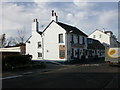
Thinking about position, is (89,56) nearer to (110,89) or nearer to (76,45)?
(76,45)

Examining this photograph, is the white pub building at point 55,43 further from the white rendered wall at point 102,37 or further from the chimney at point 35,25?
the white rendered wall at point 102,37

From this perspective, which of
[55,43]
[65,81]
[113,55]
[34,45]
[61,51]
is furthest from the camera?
[34,45]

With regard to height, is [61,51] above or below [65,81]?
above

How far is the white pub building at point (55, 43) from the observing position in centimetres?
2986

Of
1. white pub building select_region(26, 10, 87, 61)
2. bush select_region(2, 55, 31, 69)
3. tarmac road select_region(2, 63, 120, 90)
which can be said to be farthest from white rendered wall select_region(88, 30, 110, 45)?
tarmac road select_region(2, 63, 120, 90)

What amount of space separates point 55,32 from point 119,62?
13.4m

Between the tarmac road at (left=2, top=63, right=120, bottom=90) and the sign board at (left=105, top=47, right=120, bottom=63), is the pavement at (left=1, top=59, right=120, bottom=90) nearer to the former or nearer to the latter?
the tarmac road at (left=2, top=63, right=120, bottom=90)

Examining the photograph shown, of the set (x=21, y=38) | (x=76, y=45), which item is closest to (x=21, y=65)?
(x=76, y=45)

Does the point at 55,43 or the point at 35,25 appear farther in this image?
the point at 35,25

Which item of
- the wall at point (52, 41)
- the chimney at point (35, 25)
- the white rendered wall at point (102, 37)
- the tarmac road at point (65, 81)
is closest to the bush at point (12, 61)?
the tarmac road at point (65, 81)

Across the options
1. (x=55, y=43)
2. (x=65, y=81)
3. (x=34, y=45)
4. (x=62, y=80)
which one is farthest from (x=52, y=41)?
(x=65, y=81)

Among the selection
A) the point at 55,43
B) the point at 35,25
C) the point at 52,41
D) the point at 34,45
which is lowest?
the point at 34,45

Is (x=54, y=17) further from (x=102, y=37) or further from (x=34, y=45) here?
(x=102, y=37)

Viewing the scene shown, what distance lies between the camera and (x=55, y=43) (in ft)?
101
